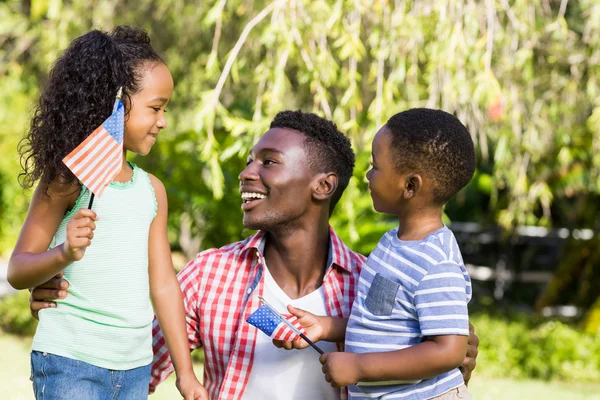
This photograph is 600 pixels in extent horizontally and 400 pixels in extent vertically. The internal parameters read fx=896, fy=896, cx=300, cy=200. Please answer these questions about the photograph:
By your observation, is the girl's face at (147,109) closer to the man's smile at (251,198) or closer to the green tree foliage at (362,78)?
the man's smile at (251,198)

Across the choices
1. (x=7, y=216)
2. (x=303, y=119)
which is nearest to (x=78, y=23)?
(x=303, y=119)

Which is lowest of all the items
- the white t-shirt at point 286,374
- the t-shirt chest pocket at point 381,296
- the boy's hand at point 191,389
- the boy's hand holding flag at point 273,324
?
the white t-shirt at point 286,374

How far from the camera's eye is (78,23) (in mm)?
7766

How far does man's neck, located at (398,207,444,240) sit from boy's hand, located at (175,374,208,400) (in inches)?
28.3

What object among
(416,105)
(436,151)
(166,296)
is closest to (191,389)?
(166,296)

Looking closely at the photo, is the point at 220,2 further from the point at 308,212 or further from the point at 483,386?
the point at 483,386

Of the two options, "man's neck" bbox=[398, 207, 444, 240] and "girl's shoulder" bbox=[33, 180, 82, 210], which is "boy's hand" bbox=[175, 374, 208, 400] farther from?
"man's neck" bbox=[398, 207, 444, 240]

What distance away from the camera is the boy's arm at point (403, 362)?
7.44 feet

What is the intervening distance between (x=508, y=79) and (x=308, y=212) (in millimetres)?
3902

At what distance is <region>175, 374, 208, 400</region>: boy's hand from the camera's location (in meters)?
2.55

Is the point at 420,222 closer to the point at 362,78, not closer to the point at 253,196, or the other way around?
the point at 253,196

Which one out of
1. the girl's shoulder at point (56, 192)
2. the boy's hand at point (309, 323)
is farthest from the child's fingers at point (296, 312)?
the girl's shoulder at point (56, 192)

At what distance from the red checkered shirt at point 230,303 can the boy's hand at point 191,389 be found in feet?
0.67

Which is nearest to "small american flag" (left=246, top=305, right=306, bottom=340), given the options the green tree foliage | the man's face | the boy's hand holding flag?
the boy's hand holding flag
